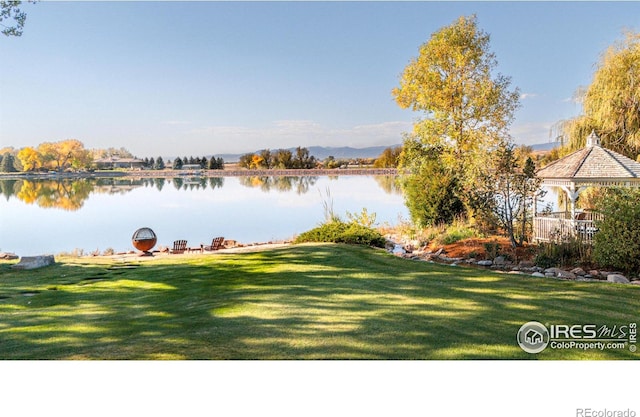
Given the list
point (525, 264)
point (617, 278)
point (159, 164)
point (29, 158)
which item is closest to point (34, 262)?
point (525, 264)

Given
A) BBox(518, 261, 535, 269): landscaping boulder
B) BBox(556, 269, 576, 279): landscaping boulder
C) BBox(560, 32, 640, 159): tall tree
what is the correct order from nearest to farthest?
1. BBox(556, 269, 576, 279): landscaping boulder
2. BBox(518, 261, 535, 269): landscaping boulder
3. BBox(560, 32, 640, 159): tall tree

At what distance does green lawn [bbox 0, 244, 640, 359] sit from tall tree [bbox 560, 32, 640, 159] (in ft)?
36.8

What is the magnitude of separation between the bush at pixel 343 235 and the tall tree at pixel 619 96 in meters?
9.66

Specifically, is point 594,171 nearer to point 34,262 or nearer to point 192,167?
point 34,262

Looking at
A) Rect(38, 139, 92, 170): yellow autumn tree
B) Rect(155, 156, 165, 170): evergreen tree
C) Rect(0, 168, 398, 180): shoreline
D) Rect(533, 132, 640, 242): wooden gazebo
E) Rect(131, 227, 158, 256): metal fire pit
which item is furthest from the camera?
Rect(155, 156, 165, 170): evergreen tree

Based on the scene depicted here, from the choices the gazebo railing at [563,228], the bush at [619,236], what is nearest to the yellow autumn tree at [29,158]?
the gazebo railing at [563,228]

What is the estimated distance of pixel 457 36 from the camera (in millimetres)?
16609

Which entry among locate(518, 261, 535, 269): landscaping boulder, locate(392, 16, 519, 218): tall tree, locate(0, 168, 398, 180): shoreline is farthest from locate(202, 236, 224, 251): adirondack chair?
locate(0, 168, 398, 180): shoreline

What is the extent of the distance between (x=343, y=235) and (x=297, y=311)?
5.95 meters

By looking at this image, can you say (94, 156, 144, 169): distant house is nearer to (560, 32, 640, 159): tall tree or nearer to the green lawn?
(560, 32, 640, 159): tall tree

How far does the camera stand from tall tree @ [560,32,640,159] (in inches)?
598
